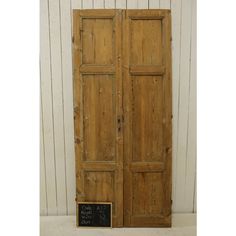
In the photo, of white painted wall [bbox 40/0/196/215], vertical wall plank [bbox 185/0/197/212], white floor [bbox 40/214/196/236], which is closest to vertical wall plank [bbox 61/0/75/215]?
white painted wall [bbox 40/0/196/215]

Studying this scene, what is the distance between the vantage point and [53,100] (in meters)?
3.72

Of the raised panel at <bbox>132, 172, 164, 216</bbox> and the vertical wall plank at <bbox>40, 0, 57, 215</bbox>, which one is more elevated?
the vertical wall plank at <bbox>40, 0, 57, 215</bbox>

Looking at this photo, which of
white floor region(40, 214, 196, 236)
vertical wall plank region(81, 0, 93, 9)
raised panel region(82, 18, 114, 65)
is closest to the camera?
white floor region(40, 214, 196, 236)

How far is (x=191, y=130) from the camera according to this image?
3.78m

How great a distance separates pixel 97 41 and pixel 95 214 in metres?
1.86

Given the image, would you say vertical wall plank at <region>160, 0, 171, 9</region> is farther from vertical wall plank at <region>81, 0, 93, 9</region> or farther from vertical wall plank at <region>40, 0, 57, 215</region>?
vertical wall plank at <region>40, 0, 57, 215</region>

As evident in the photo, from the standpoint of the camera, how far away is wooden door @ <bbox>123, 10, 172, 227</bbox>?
3.41 meters

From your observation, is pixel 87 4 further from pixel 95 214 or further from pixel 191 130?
pixel 95 214

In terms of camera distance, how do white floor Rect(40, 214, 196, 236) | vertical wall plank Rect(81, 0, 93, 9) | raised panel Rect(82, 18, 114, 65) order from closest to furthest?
white floor Rect(40, 214, 196, 236), raised panel Rect(82, 18, 114, 65), vertical wall plank Rect(81, 0, 93, 9)

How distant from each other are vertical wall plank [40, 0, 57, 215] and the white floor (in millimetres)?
276

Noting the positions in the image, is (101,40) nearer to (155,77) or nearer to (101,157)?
(155,77)

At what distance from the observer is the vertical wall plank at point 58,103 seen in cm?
367

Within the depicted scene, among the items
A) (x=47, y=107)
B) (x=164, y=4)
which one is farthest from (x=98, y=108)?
(x=164, y=4)

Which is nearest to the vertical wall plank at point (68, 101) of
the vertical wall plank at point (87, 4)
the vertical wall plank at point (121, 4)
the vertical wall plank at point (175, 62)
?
the vertical wall plank at point (87, 4)
